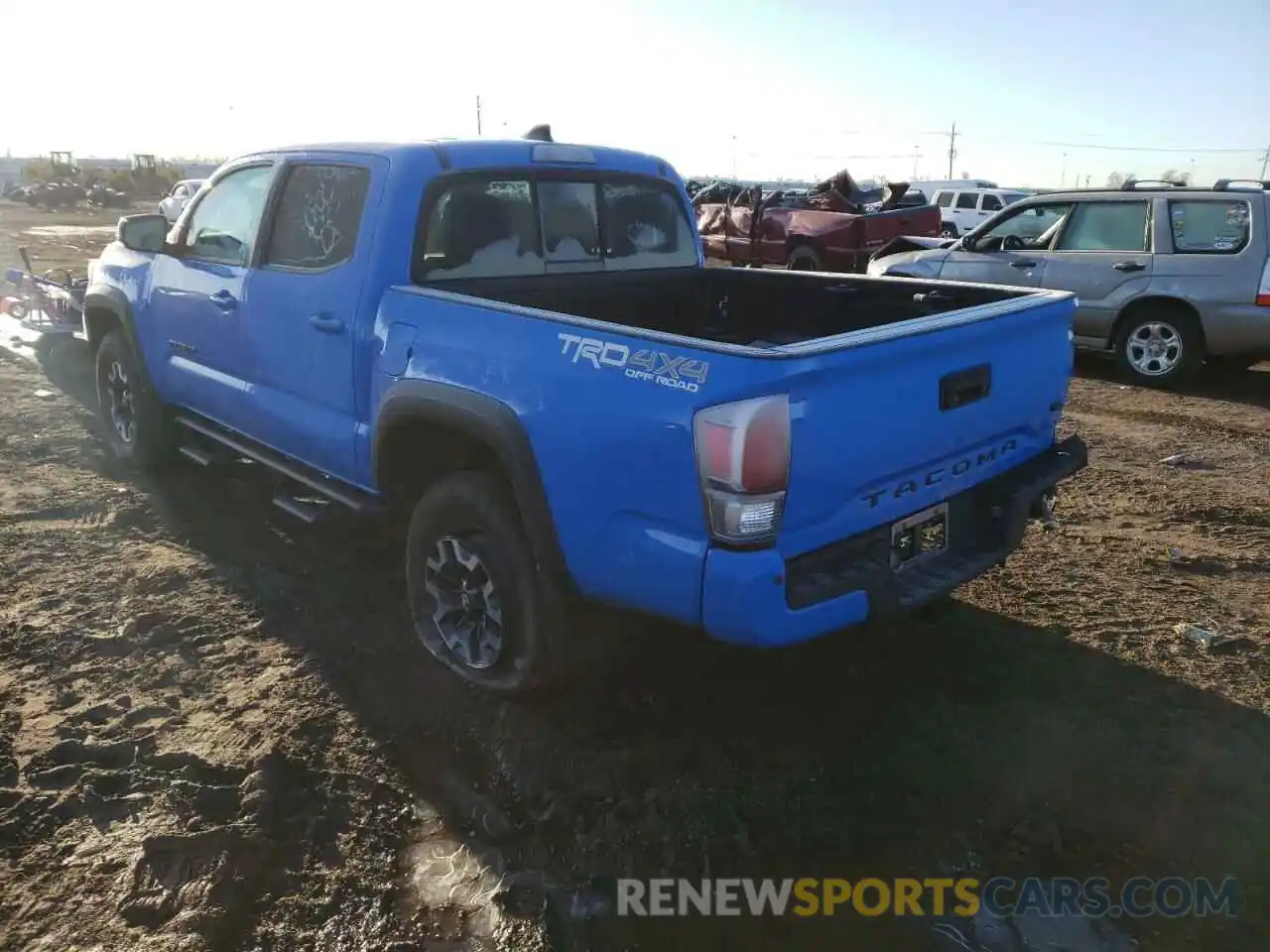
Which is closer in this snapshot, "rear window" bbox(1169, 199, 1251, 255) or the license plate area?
the license plate area

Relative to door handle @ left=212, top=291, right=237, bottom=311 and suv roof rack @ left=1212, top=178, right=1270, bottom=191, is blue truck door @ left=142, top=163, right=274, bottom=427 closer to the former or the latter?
door handle @ left=212, top=291, right=237, bottom=311

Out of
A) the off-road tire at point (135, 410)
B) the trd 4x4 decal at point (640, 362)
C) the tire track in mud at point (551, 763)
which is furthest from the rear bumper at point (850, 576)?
the off-road tire at point (135, 410)

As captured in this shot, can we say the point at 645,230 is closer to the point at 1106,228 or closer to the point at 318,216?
the point at 318,216

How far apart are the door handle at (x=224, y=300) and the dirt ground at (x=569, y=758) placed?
3.97ft

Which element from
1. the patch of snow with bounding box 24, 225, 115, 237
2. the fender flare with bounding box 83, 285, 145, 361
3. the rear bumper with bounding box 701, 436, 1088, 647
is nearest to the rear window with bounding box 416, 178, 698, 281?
the rear bumper with bounding box 701, 436, 1088, 647

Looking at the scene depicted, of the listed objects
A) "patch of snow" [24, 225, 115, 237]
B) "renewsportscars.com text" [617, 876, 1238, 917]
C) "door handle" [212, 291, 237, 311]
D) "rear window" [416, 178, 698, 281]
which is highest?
"patch of snow" [24, 225, 115, 237]

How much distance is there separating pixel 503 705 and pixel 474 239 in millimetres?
1837

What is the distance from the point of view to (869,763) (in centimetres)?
310

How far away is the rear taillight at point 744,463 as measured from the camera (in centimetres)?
242

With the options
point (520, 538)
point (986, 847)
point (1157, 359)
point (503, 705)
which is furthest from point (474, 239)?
point (1157, 359)

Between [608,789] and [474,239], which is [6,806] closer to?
[608,789]

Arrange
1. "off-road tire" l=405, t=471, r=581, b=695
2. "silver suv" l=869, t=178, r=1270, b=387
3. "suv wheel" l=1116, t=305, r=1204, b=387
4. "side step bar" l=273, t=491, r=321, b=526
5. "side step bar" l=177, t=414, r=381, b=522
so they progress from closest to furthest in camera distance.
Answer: "off-road tire" l=405, t=471, r=581, b=695 < "side step bar" l=177, t=414, r=381, b=522 < "side step bar" l=273, t=491, r=321, b=526 < "silver suv" l=869, t=178, r=1270, b=387 < "suv wheel" l=1116, t=305, r=1204, b=387

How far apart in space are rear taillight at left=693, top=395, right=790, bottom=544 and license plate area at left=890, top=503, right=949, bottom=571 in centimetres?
64

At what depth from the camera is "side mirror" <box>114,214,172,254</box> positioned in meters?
4.98
